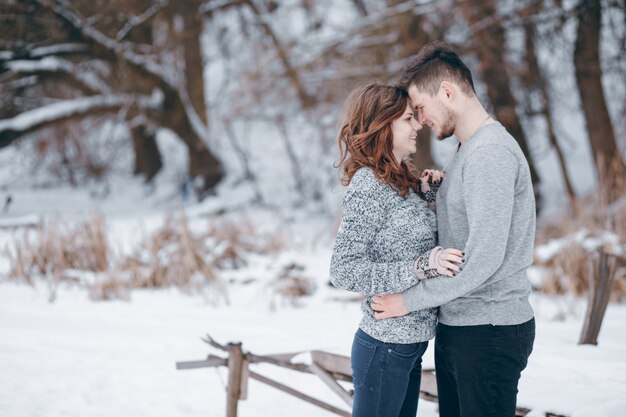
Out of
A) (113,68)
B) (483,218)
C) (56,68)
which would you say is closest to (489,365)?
(483,218)

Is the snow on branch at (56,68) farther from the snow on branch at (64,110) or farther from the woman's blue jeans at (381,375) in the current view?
the woman's blue jeans at (381,375)

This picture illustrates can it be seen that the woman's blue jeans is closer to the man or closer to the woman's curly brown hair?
the man

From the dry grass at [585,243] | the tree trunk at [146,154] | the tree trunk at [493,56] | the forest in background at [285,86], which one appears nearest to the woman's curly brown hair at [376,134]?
the dry grass at [585,243]

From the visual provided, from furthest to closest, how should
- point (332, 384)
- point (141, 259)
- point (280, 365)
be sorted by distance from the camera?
point (141, 259)
point (280, 365)
point (332, 384)

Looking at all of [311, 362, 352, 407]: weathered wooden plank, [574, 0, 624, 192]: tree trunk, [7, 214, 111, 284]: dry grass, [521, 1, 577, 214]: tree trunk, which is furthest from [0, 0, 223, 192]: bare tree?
[311, 362, 352, 407]: weathered wooden plank

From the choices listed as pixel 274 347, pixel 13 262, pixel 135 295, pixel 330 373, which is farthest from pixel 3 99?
pixel 330 373

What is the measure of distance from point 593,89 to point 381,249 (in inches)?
337

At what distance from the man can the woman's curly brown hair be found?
0.10 meters

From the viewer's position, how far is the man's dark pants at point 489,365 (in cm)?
180

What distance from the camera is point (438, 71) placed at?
1.94 metres

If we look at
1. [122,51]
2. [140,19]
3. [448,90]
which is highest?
[140,19]

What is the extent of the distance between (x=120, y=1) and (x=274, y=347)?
31.8ft

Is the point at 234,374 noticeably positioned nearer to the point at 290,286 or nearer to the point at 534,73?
the point at 290,286

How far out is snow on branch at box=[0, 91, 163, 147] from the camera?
424 inches
